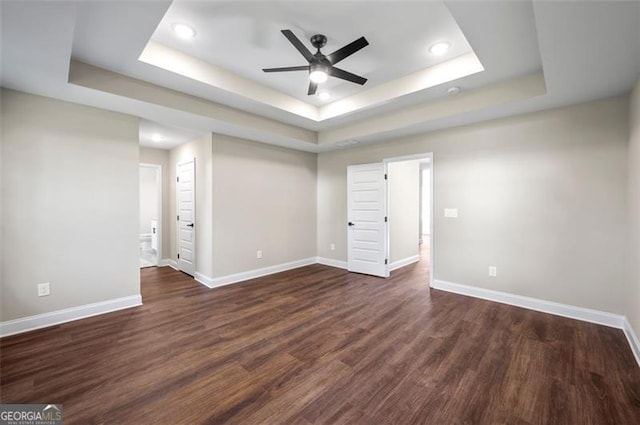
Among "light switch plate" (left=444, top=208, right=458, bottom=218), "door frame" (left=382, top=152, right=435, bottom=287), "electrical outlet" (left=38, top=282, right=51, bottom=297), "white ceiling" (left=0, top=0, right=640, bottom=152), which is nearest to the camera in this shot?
"white ceiling" (left=0, top=0, right=640, bottom=152)

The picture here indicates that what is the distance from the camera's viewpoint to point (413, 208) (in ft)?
20.6

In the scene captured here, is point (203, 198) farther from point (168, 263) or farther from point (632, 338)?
point (632, 338)

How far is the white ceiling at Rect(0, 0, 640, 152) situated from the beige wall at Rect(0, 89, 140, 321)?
0.30 m

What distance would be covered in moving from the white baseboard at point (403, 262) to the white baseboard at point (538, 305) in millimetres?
1217

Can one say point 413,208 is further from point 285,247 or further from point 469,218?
point 285,247

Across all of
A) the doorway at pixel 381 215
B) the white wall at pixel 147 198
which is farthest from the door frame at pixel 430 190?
the white wall at pixel 147 198

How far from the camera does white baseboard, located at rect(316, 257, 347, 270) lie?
569cm

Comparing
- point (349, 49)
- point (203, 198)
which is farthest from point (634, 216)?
point (203, 198)

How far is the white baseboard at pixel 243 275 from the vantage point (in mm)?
4422

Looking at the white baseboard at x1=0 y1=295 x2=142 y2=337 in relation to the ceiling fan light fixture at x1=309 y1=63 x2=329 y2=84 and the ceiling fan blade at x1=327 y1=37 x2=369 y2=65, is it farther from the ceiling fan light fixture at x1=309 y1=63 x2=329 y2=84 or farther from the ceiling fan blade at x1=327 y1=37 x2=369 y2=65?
the ceiling fan blade at x1=327 y1=37 x2=369 y2=65

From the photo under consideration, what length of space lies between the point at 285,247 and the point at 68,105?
154 inches

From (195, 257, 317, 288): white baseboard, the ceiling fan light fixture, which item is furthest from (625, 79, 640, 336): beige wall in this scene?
(195, 257, 317, 288): white baseboard

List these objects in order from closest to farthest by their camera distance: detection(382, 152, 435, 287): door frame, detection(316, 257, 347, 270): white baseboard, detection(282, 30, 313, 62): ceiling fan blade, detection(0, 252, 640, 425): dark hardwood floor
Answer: detection(0, 252, 640, 425): dark hardwood floor
detection(282, 30, 313, 62): ceiling fan blade
detection(382, 152, 435, 287): door frame
detection(316, 257, 347, 270): white baseboard

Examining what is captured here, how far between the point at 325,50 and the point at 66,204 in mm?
3530
